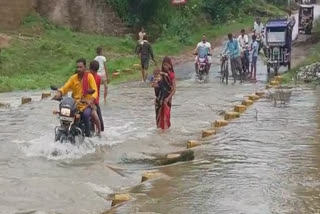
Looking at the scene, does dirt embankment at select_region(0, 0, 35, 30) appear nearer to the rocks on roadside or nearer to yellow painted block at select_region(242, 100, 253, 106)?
the rocks on roadside

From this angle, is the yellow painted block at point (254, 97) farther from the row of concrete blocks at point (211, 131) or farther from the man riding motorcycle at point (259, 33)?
the man riding motorcycle at point (259, 33)

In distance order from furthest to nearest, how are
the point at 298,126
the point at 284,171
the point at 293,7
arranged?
1. the point at 293,7
2. the point at 298,126
3. the point at 284,171

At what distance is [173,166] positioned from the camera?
10602 mm

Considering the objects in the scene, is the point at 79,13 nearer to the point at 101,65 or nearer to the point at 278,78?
the point at 278,78

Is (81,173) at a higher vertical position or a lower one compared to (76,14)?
lower

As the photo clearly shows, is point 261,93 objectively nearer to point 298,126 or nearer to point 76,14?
point 298,126

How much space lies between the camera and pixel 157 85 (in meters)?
14.2

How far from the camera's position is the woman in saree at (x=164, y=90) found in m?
14.2

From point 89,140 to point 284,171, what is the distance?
4039 mm

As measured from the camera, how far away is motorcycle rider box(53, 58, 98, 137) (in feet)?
39.4

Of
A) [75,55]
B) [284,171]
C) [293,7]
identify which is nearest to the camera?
[284,171]

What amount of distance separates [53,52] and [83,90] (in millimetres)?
17133

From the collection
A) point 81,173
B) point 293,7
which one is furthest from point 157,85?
point 293,7

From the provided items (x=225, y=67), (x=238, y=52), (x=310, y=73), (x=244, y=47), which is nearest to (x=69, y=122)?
(x=225, y=67)
